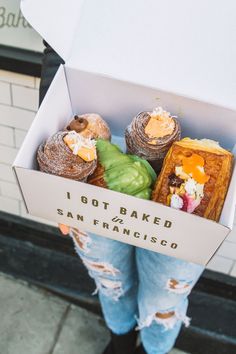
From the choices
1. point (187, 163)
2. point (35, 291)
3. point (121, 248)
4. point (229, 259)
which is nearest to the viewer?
point (187, 163)

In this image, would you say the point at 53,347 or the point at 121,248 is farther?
the point at 53,347

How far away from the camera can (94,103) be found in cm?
114

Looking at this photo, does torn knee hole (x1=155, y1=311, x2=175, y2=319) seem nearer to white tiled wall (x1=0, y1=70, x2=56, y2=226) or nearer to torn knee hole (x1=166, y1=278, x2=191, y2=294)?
torn knee hole (x1=166, y1=278, x2=191, y2=294)

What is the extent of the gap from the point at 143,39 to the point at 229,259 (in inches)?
40.9

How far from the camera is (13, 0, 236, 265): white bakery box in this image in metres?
0.96

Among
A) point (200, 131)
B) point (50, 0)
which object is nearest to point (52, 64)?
point (50, 0)

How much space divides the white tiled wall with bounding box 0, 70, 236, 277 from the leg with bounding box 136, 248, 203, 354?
0.41 meters

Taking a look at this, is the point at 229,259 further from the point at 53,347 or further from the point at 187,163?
the point at 187,163

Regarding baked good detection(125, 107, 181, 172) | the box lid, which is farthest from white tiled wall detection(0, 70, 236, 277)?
baked good detection(125, 107, 181, 172)

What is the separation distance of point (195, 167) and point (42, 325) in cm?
125

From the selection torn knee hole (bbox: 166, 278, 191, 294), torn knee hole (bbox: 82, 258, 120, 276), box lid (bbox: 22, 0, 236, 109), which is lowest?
torn knee hole (bbox: 82, 258, 120, 276)

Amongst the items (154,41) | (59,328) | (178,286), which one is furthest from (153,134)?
(59,328)

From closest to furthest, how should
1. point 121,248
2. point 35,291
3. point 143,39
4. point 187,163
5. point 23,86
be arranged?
point 187,163, point 143,39, point 121,248, point 23,86, point 35,291

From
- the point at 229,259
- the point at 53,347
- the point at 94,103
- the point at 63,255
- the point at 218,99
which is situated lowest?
the point at 53,347
